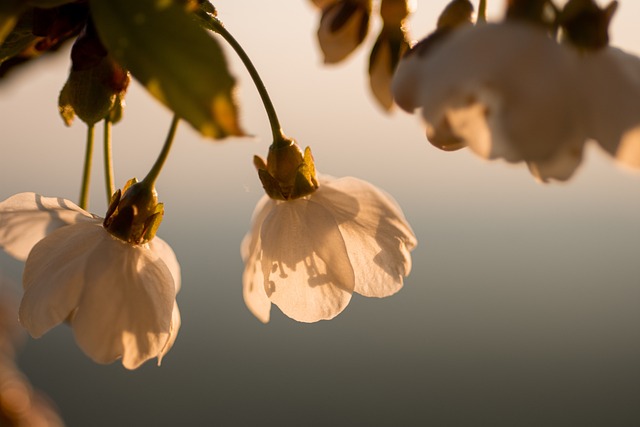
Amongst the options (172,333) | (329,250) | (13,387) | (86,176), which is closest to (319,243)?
(329,250)

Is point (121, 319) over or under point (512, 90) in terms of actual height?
under

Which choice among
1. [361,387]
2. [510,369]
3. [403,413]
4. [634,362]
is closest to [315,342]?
[361,387]

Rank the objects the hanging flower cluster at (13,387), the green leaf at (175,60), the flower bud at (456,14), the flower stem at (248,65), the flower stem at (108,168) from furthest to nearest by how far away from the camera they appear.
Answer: the hanging flower cluster at (13,387) → the flower stem at (108,168) → the flower stem at (248,65) → the flower bud at (456,14) → the green leaf at (175,60)

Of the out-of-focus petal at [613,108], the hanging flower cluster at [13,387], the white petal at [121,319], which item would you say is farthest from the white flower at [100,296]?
the hanging flower cluster at [13,387]

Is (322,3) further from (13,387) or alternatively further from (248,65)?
(13,387)

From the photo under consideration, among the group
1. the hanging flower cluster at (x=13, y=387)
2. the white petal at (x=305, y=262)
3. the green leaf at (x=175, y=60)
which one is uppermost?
the green leaf at (x=175, y=60)

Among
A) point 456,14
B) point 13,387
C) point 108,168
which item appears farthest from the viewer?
point 13,387

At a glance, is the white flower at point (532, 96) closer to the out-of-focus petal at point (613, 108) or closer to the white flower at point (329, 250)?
the out-of-focus petal at point (613, 108)

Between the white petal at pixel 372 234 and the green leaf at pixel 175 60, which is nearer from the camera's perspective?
the green leaf at pixel 175 60
